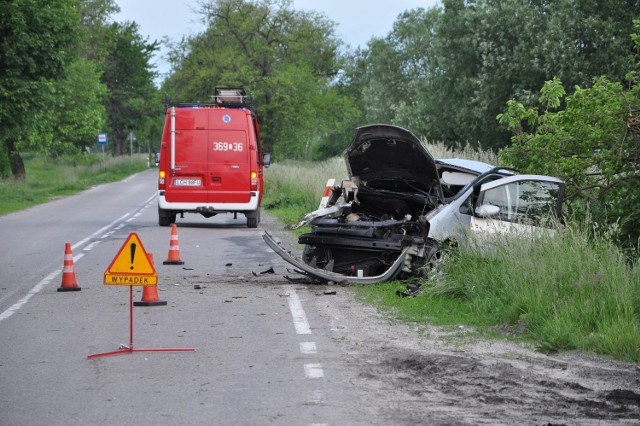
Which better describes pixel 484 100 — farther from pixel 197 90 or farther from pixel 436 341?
pixel 436 341

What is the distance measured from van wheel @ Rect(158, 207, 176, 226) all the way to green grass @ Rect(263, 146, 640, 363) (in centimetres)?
1194

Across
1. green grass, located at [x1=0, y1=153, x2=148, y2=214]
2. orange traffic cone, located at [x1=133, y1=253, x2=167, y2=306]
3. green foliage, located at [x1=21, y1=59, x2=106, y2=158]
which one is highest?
green foliage, located at [x1=21, y1=59, x2=106, y2=158]

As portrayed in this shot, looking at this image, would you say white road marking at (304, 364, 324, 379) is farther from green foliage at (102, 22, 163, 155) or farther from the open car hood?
green foliage at (102, 22, 163, 155)

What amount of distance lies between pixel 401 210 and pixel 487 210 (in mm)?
2153

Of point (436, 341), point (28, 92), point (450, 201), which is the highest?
point (28, 92)

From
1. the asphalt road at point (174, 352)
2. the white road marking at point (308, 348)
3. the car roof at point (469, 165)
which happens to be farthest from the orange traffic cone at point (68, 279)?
the car roof at point (469, 165)

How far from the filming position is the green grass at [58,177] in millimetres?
37625

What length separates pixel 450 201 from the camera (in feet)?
41.9

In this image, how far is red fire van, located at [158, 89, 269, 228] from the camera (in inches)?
906

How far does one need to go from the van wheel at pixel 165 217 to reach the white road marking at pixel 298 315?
1187 centimetres

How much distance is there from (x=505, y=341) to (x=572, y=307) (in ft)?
2.60

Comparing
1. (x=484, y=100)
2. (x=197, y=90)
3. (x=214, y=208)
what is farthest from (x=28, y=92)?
(x=197, y=90)

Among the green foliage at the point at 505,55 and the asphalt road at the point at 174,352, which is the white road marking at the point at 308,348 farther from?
the green foliage at the point at 505,55

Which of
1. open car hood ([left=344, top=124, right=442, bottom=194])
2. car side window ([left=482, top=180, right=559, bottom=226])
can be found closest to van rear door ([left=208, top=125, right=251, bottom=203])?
open car hood ([left=344, top=124, right=442, bottom=194])
